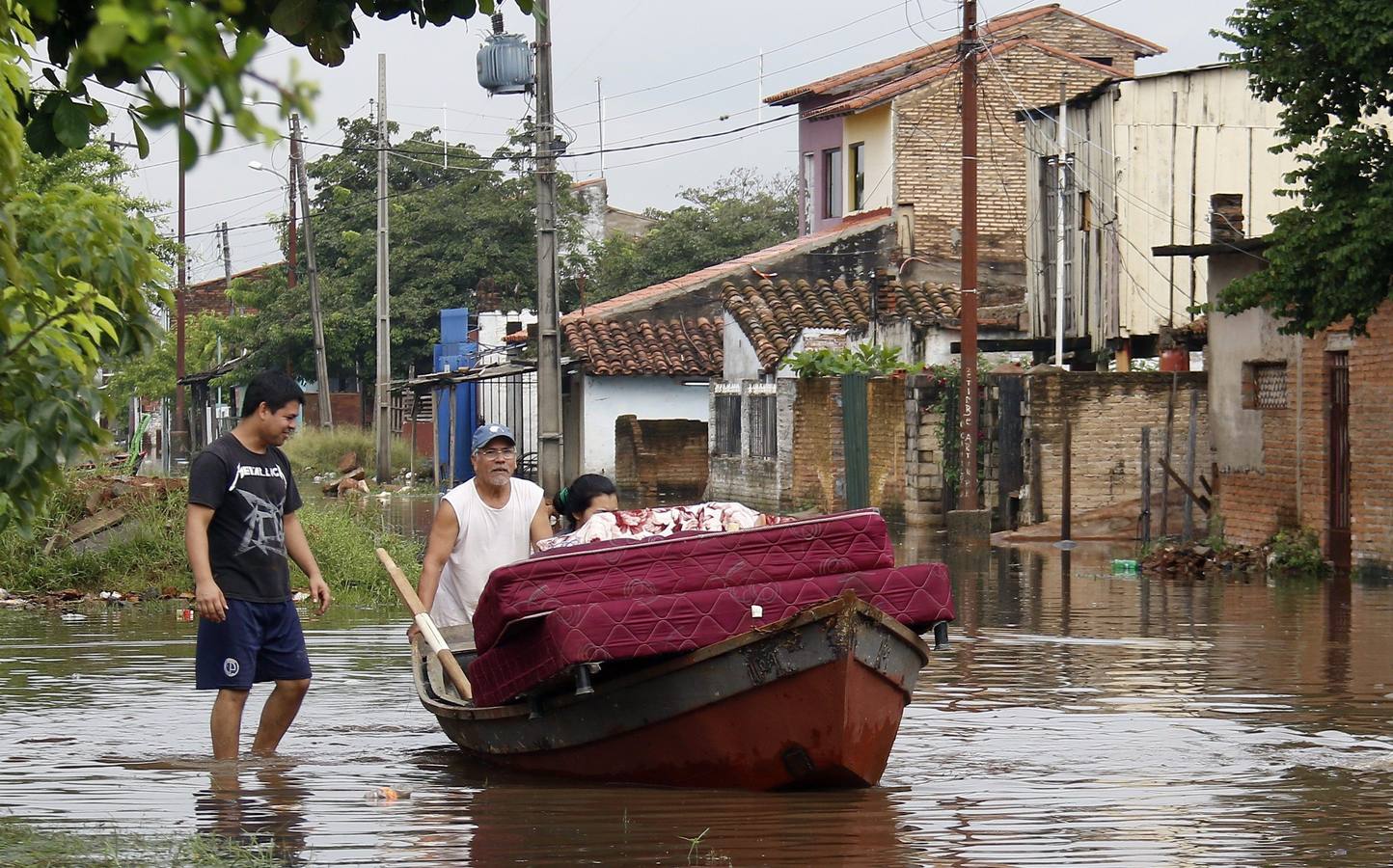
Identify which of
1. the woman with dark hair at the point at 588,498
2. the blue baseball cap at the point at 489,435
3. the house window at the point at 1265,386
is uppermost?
the house window at the point at 1265,386

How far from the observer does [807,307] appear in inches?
1470

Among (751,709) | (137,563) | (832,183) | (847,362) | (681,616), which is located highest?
(832,183)

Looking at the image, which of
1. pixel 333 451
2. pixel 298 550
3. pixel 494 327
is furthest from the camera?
pixel 494 327

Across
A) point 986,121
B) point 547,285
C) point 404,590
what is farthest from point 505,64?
point 404,590

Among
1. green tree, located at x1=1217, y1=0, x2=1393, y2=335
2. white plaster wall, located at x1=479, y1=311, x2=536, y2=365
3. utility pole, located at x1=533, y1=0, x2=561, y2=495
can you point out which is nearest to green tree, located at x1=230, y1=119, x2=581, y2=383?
white plaster wall, located at x1=479, y1=311, x2=536, y2=365

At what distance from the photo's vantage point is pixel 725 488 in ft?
122

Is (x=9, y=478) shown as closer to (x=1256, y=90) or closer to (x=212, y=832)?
(x=212, y=832)

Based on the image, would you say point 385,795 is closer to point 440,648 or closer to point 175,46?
point 440,648

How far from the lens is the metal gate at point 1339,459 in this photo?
1934 cm

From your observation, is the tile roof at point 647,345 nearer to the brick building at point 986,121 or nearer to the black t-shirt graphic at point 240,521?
the brick building at point 986,121

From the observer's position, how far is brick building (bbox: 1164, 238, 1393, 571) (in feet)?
60.2

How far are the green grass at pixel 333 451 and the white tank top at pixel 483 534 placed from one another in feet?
127

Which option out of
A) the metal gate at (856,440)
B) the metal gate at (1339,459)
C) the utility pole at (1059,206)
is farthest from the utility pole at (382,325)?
the metal gate at (1339,459)

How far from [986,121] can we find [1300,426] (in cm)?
2235
